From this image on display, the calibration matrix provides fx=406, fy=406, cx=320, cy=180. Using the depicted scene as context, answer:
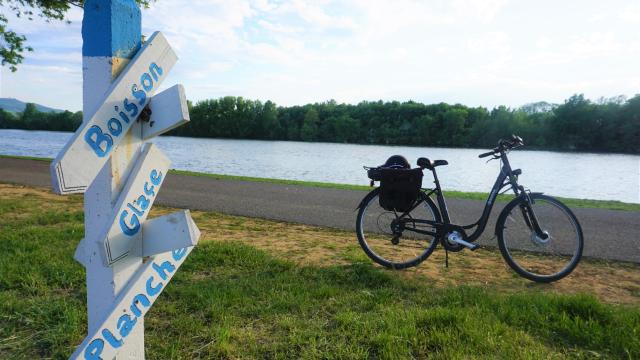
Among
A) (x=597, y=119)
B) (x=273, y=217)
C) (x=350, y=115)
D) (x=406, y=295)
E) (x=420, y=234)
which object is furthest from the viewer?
(x=350, y=115)

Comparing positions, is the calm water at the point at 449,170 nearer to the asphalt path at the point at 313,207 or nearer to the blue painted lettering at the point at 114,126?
the asphalt path at the point at 313,207

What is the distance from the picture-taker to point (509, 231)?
A: 14.1 feet

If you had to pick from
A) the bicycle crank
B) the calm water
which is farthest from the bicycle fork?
the calm water

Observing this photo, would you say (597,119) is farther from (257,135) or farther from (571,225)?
(571,225)

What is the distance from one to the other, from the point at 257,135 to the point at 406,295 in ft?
315

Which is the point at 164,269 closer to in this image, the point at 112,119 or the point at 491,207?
the point at 112,119

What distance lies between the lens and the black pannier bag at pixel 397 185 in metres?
4.42

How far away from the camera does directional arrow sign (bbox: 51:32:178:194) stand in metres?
1.13

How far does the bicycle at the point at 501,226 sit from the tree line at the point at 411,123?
78.9 m

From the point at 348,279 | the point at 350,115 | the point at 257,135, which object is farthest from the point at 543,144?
the point at 348,279

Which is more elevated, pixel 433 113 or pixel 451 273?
pixel 433 113

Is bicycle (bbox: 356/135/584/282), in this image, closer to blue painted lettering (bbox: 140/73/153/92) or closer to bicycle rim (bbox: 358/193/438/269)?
bicycle rim (bbox: 358/193/438/269)

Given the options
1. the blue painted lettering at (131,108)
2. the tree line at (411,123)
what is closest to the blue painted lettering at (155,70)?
the blue painted lettering at (131,108)

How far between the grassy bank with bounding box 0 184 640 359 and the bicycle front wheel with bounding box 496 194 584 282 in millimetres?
172
